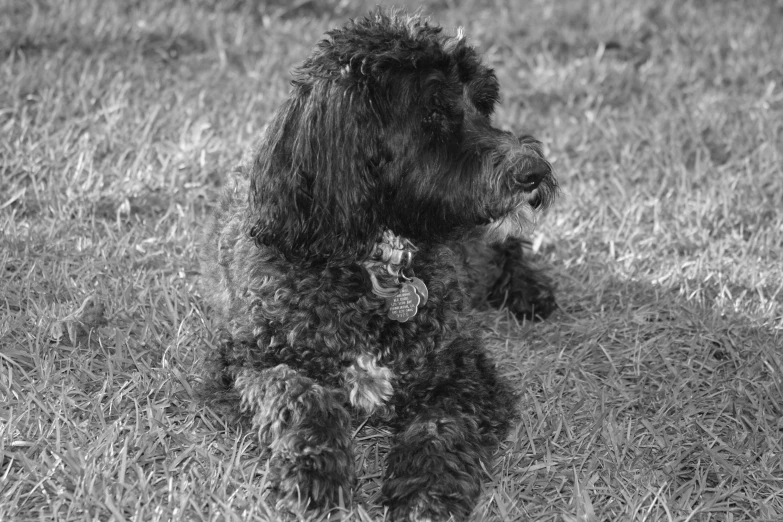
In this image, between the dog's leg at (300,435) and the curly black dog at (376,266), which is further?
the curly black dog at (376,266)

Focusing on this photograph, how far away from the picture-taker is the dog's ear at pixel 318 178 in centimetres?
371

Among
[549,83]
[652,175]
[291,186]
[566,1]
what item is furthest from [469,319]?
[566,1]

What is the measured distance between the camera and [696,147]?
703 centimetres

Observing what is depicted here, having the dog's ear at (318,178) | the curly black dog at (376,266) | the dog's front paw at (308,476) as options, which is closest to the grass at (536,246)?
the dog's front paw at (308,476)

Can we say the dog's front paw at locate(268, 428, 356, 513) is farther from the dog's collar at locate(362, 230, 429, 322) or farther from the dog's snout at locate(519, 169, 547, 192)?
the dog's snout at locate(519, 169, 547, 192)

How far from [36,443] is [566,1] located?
22.5 feet

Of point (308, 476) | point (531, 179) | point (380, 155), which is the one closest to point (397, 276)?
point (380, 155)

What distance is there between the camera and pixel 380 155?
12.5 feet

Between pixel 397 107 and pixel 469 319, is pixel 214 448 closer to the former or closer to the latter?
pixel 469 319

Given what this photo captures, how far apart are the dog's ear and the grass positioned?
85cm

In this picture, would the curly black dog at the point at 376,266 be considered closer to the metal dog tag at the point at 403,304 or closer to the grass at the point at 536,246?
the metal dog tag at the point at 403,304

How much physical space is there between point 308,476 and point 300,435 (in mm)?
163

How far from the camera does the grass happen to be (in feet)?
12.6

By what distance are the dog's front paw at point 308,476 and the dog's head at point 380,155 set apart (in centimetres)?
80
